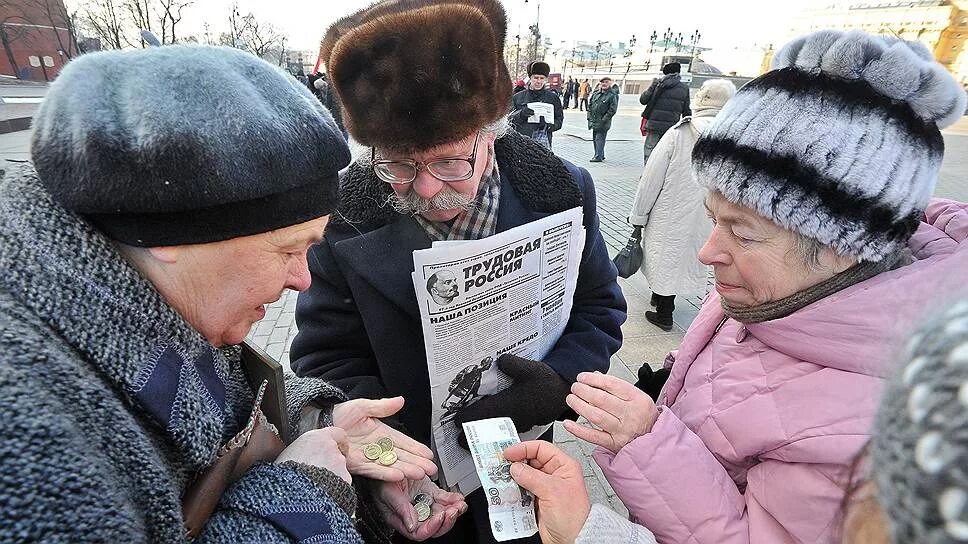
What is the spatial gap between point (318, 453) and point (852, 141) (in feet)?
4.49

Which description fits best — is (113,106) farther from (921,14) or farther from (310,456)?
(921,14)

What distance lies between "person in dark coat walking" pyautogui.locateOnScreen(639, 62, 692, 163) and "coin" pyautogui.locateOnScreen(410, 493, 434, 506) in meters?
7.54

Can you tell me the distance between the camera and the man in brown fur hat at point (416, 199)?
1.30m

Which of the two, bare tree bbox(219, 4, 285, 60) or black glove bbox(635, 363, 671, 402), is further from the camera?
bare tree bbox(219, 4, 285, 60)

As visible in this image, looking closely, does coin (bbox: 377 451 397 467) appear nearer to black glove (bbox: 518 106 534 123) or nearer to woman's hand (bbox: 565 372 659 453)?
woman's hand (bbox: 565 372 659 453)

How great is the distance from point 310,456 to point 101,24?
3742 centimetres

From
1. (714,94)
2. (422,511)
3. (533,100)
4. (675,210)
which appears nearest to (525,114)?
(533,100)

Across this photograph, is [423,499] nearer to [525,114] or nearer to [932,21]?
[525,114]

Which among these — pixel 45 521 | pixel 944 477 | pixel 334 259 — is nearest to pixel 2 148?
pixel 334 259

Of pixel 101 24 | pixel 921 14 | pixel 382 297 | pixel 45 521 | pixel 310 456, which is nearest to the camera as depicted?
pixel 45 521

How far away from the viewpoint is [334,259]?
4.89ft

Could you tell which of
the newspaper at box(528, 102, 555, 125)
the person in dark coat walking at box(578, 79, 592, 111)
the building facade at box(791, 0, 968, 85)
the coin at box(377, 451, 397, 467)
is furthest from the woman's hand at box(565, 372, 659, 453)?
the building facade at box(791, 0, 968, 85)

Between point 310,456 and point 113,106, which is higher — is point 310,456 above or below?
below

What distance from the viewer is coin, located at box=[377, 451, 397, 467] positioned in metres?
1.28
